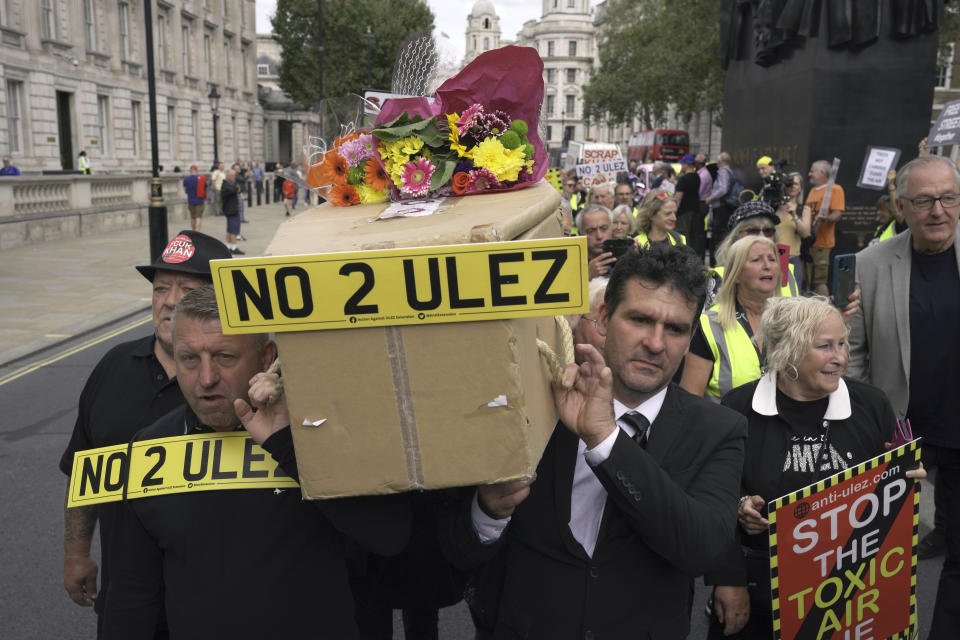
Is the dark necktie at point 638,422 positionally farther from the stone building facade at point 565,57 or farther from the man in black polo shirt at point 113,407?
the stone building facade at point 565,57

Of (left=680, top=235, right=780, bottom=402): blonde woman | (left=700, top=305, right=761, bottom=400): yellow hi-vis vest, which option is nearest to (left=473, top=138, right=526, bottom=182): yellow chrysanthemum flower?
(left=680, top=235, right=780, bottom=402): blonde woman

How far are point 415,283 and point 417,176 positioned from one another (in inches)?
25.0

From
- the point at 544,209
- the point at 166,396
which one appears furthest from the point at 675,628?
the point at 166,396

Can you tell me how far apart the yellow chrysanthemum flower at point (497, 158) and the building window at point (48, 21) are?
32779 millimetres

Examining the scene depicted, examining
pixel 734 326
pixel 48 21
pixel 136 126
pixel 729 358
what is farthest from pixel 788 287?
pixel 136 126

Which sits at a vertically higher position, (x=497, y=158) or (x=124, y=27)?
(x=124, y=27)

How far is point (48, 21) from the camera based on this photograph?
30.2m

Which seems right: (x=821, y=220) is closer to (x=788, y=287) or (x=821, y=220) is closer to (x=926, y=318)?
(x=788, y=287)

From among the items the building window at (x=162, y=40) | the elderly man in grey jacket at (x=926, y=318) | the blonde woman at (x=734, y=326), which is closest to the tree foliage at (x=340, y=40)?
the building window at (x=162, y=40)

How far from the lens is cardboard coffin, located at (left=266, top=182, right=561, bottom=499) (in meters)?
1.70

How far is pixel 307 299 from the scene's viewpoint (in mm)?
1686

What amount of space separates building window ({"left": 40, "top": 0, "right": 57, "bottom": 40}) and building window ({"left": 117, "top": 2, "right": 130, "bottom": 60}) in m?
5.48

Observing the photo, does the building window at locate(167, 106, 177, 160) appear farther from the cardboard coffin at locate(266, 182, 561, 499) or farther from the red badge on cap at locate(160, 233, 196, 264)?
the cardboard coffin at locate(266, 182, 561, 499)

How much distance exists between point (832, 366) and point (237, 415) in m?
2.29
